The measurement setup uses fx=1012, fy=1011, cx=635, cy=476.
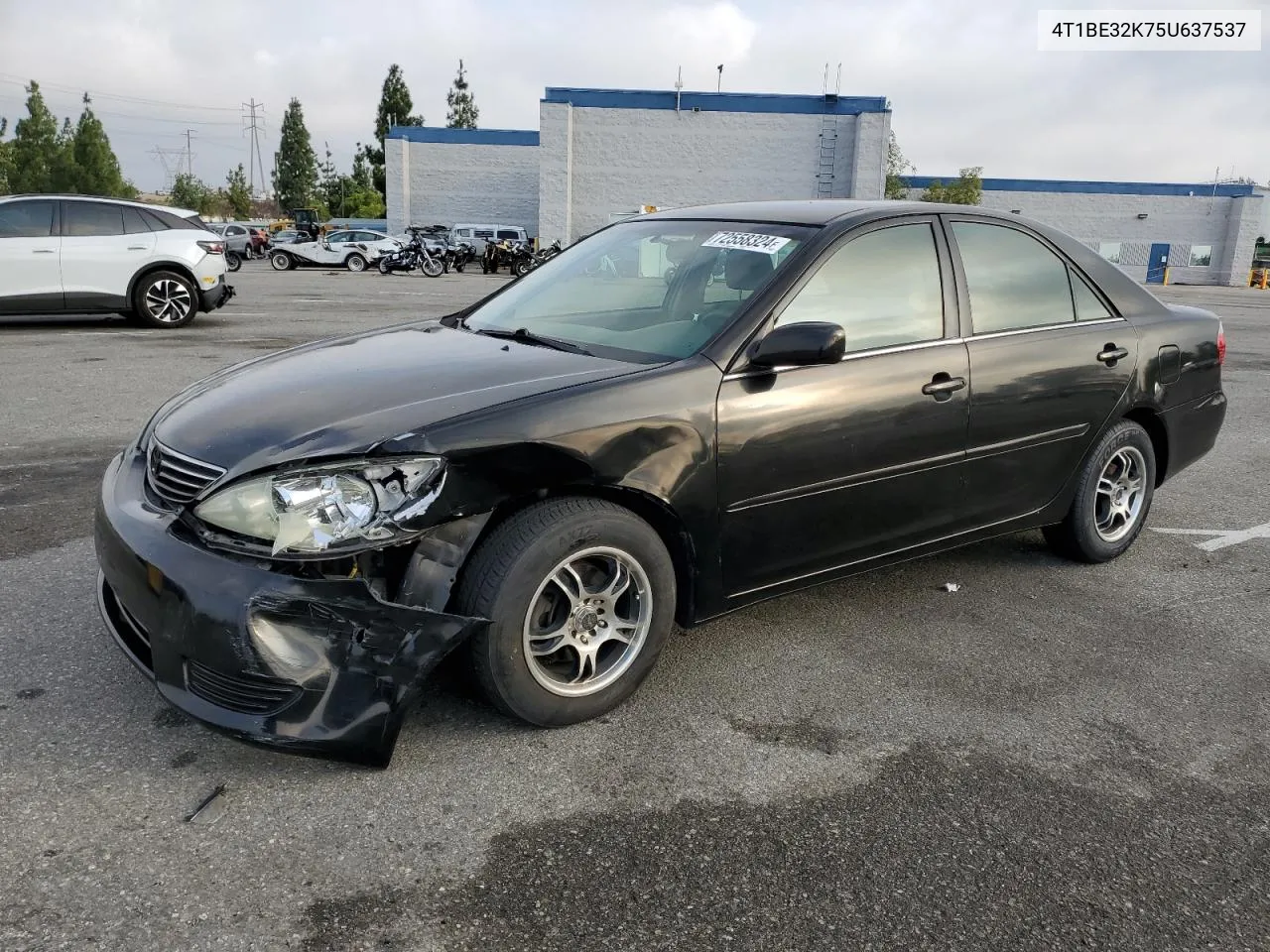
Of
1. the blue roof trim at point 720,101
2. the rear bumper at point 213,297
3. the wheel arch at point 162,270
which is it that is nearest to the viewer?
the wheel arch at point 162,270

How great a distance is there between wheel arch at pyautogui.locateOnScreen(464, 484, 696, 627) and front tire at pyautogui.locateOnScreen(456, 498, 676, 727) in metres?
0.03

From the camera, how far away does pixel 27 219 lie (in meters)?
11.1

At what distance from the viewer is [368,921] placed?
2.17 m

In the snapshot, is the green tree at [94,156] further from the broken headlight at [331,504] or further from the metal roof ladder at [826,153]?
the broken headlight at [331,504]

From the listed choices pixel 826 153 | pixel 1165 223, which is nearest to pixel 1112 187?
pixel 1165 223

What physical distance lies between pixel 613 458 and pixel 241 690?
1.16 metres

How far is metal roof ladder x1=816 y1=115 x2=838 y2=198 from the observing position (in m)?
41.0

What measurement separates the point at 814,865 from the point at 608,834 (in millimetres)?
504

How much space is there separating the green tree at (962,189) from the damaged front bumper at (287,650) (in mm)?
47917

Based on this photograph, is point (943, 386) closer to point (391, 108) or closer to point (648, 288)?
point (648, 288)

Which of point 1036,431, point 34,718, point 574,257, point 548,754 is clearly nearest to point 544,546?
point 548,754

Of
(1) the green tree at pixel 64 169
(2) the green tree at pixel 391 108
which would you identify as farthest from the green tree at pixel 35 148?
(2) the green tree at pixel 391 108

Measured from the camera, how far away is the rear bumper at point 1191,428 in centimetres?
473

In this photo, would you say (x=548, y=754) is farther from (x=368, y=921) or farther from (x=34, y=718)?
(x=34, y=718)
